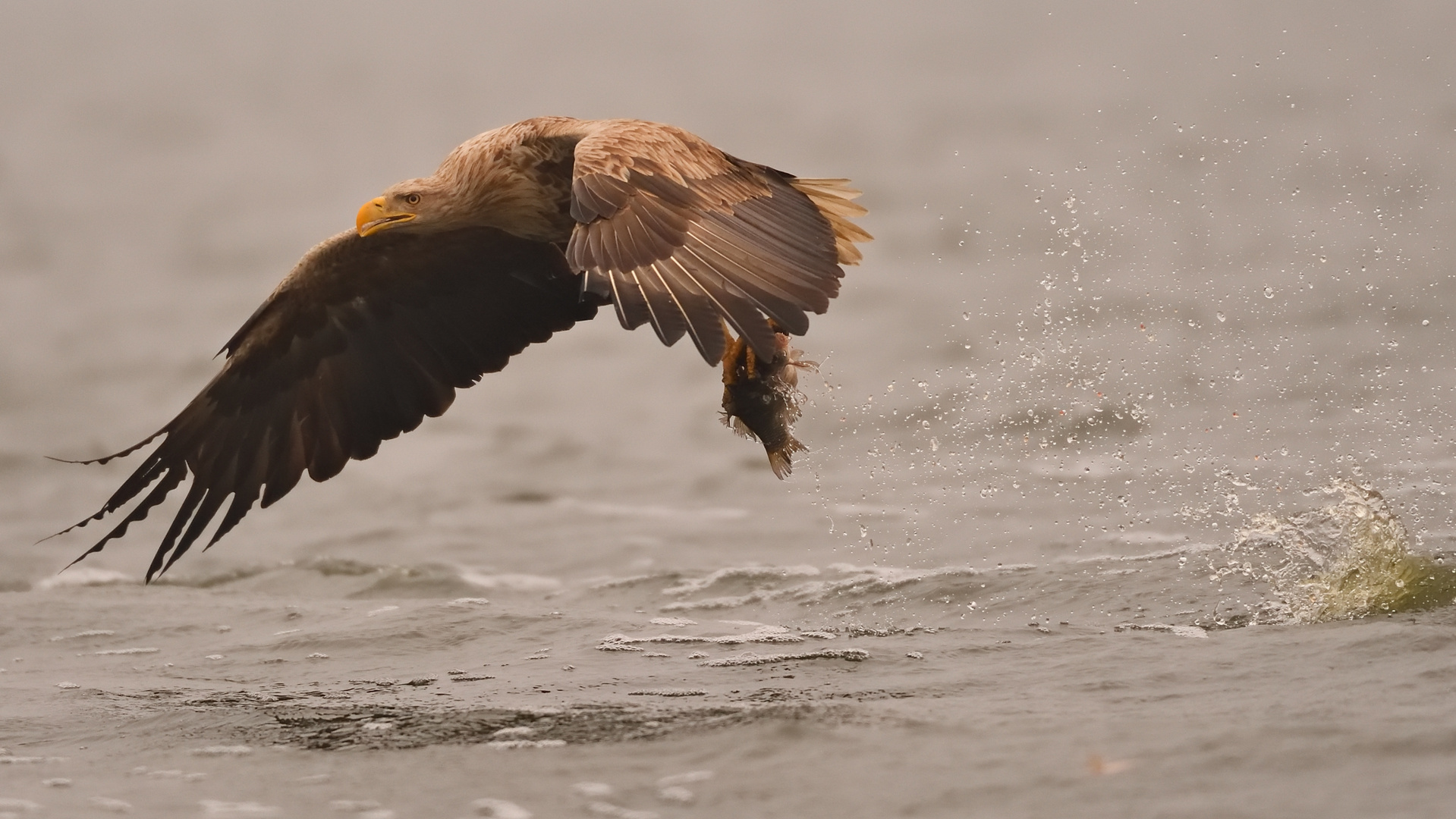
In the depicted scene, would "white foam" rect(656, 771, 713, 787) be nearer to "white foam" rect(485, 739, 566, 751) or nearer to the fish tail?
"white foam" rect(485, 739, 566, 751)

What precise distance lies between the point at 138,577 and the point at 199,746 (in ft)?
13.7

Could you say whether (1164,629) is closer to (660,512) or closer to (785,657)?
(785,657)

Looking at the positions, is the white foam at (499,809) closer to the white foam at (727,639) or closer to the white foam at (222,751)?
the white foam at (222,751)

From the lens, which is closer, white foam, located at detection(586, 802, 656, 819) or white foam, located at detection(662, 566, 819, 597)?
white foam, located at detection(586, 802, 656, 819)

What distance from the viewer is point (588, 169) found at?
218 inches

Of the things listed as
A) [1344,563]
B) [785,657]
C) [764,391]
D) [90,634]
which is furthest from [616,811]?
[90,634]

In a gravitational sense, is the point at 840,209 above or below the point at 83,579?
above

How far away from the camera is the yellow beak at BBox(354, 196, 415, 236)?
6402 mm

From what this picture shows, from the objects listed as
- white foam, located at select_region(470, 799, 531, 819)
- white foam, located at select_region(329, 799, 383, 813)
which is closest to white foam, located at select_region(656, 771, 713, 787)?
white foam, located at select_region(470, 799, 531, 819)

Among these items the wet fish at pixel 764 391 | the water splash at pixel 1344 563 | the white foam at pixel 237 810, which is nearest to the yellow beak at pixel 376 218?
the wet fish at pixel 764 391

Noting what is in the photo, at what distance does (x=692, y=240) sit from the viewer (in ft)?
17.2

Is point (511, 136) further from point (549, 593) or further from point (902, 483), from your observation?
point (902, 483)

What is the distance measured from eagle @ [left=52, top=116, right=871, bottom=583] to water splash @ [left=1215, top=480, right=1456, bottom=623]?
6.20 feet

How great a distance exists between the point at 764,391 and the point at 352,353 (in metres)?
1.72
